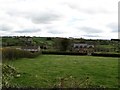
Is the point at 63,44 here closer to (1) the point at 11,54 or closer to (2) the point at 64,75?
(1) the point at 11,54

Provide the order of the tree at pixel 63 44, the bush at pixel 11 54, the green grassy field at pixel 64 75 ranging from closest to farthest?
the green grassy field at pixel 64 75 < the bush at pixel 11 54 < the tree at pixel 63 44

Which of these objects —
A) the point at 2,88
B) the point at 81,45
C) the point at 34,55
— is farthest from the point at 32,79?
the point at 81,45

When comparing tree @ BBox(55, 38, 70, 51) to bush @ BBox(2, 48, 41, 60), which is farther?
tree @ BBox(55, 38, 70, 51)

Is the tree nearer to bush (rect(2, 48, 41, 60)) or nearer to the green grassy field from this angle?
bush (rect(2, 48, 41, 60))

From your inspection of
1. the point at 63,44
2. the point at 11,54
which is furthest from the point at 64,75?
the point at 63,44

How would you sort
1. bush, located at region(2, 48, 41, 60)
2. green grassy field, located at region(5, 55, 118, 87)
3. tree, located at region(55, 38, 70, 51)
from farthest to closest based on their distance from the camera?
1. tree, located at region(55, 38, 70, 51)
2. bush, located at region(2, 48, 41, 60)
3. green grassy field, located at region(5, 55, 118, 87)

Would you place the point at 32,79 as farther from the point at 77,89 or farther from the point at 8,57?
the point at 8,57

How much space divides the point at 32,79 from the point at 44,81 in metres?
1.13

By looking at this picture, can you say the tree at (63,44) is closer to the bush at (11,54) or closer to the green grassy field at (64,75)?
the bush at (11,54)

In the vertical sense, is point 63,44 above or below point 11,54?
above

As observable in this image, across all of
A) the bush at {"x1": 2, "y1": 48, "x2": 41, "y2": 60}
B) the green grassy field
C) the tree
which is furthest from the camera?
the tree

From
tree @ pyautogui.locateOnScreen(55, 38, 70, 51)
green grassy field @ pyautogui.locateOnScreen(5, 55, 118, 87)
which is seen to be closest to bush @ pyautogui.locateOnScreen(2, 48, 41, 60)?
green grassy field @ pyautogui.locateOnScreen(5, 55, 118, 87)

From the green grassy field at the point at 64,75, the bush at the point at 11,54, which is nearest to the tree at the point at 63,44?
the bush at the point at 11,54

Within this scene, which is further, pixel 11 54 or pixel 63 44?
pixel 63 44
